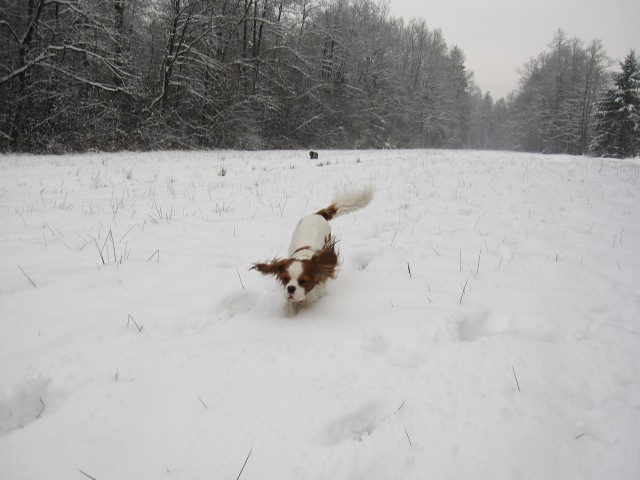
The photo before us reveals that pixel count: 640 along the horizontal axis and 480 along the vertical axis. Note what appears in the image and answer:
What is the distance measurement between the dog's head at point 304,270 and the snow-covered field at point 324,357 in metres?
0.23

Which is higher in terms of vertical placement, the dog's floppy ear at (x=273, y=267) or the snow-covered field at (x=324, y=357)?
the dog's floppy ear at (x=273, y=267)

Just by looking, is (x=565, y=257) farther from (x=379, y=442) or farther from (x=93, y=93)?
(x=93, y=93)

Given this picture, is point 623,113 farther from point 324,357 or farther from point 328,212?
point 324,357

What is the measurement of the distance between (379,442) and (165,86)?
688 inches

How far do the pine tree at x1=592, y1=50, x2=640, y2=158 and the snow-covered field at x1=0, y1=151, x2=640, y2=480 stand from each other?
98.8 ft

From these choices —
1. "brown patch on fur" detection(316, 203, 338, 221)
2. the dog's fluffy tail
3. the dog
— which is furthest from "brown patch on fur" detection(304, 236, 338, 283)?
the dog's fluffy tail

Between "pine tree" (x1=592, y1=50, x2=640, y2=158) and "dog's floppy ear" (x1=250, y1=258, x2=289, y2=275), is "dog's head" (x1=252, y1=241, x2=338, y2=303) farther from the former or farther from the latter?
"pine tree" (x1=592, y1=50, x2=640, y2=158)

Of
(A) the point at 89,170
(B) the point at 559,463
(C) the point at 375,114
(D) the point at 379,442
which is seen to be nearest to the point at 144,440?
(D) the point at 379,442

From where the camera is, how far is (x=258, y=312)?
249cm

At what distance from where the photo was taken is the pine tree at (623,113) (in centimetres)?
2530

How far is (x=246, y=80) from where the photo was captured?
19.7 m

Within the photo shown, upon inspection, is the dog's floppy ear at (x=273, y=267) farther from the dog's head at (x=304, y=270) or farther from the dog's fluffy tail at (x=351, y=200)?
the dog's fluffy tail at (x=351, y=200)

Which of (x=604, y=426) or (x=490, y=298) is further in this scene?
(x=490, y=298)

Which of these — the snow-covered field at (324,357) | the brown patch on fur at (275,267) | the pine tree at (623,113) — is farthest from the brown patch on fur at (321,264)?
the pine tree at (623,113)
